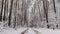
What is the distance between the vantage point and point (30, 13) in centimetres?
240

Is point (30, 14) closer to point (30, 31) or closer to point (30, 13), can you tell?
point (30, 13)

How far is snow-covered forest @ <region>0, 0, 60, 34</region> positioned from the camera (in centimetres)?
236

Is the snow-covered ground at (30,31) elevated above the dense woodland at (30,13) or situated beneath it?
situated beneath

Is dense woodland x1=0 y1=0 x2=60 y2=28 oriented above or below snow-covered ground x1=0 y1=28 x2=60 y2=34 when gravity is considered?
above

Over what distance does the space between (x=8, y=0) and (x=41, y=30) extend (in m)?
0.77

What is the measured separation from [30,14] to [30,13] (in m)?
0.02

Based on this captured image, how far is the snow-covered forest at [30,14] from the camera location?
92.9 inches

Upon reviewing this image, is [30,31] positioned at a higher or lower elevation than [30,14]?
lower

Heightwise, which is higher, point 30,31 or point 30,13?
point 30,13

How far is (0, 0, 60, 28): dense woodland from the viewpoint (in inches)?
93.0

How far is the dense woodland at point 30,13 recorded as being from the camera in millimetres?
2363

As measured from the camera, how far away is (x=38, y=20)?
7.82 ft

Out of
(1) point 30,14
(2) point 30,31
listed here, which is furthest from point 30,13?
(2) point 30,31

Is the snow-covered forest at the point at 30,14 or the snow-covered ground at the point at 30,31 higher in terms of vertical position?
the snow-covered forest at the point at 30,14
